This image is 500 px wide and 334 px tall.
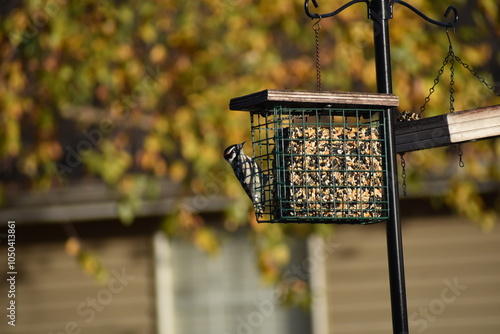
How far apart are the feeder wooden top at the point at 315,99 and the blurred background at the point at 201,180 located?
Result: 343 centimetres

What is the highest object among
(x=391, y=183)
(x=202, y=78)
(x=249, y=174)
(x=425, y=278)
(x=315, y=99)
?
(x=202, y=78)

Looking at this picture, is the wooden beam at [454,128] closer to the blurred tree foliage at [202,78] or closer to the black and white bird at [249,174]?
the black and white bird at [249,174]

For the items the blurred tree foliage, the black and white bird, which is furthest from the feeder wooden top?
the blurred tree foliage

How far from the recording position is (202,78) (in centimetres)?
718

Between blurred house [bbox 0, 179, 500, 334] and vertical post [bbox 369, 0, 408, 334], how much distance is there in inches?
180

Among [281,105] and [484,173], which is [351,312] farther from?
[281,105]

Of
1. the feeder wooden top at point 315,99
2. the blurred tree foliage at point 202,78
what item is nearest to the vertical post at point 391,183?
the feeder wooden top at point 315,99

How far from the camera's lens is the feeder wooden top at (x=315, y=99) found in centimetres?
329

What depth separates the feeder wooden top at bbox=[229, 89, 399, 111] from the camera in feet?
10.8

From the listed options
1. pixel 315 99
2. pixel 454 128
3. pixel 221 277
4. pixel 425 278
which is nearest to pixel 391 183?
pixel 454 128

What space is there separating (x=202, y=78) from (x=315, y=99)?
3.93 m

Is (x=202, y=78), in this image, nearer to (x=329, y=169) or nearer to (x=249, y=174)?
(x=249, y=174)

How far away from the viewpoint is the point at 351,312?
806cm

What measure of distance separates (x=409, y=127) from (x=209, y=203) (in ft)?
15.1
